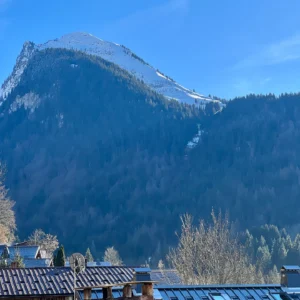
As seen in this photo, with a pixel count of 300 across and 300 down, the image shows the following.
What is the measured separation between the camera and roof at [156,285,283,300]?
30984 mm

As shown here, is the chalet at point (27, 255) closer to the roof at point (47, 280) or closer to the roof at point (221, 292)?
the roof at point (221, 292)

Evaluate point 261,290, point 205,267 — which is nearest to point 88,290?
point 261,290

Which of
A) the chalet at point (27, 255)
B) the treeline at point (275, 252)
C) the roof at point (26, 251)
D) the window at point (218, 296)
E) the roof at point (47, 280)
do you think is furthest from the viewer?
the treeline at point (275, 252)

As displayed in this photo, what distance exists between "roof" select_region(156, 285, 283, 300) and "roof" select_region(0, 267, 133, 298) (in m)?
7.05

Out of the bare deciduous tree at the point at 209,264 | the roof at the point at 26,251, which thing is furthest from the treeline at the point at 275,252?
the roof at the point at 26,251

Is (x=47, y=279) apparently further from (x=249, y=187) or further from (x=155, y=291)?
(x=249, y=187)

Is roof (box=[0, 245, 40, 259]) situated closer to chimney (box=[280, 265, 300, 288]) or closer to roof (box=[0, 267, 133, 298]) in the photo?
chimney (box=[280, 265, 300, 288])

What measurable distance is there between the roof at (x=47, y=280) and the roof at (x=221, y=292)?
7.05 m

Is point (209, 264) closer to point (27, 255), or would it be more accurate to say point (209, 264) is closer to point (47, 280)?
point (27, 255)

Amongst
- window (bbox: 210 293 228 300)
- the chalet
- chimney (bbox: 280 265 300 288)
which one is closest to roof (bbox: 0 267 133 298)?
window (bbox: 210 293 228 300)

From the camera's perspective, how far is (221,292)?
32.2 m

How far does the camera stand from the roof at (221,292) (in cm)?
3098

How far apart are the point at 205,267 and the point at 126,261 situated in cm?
8648

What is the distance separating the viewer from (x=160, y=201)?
196m
